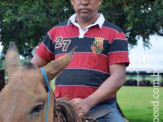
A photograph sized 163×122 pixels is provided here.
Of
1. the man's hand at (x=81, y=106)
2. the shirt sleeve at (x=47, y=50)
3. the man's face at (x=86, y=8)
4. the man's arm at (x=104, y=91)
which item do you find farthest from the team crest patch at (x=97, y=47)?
the man's hand at (x=81, y=106)

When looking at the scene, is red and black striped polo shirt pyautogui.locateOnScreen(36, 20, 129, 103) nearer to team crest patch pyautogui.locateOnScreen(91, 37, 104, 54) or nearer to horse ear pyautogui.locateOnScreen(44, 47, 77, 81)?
team crest patch pyautogui.locateOnScreen(91, 37, 104, 54)

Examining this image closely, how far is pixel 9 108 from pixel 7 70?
1.74ft

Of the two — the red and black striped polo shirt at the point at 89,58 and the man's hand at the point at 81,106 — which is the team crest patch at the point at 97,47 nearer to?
the red and black striped polo shirt at the point at 89,58

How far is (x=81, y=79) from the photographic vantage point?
15.9 ft

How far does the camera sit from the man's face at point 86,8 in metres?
5.02

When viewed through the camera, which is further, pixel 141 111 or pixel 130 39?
pixel 141 111

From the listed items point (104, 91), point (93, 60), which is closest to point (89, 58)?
point (93, 60)

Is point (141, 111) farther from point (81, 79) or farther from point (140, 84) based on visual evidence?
point (140, 84)

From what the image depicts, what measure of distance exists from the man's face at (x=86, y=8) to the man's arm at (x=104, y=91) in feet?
2.32

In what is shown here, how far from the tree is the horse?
29.9ft

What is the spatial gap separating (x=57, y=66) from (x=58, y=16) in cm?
1014

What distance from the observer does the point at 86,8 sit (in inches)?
198

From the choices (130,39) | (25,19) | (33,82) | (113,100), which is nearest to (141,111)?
(130,39)

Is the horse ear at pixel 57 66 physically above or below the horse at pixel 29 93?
above
